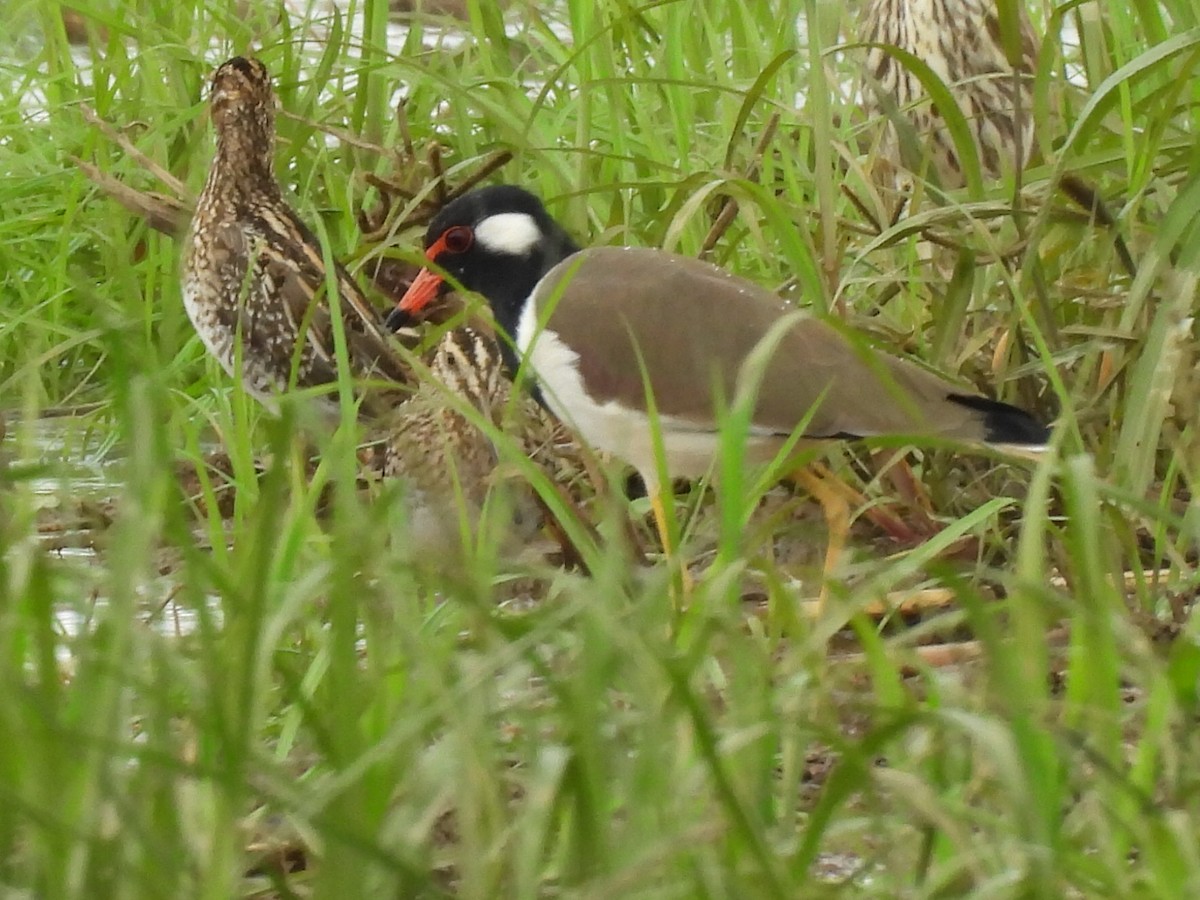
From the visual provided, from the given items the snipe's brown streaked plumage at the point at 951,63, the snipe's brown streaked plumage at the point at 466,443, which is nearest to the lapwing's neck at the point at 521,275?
the snipe's brown streaked plumage at the point at 466,443

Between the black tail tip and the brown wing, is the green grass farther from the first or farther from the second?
the brown wing

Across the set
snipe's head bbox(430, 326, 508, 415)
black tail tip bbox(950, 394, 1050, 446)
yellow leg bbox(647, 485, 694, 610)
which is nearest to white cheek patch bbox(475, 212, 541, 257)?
snipe's head bbox(430, 326, 508, 415)

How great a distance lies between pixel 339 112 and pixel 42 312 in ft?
3.14

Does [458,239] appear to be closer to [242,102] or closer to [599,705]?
[242,102]

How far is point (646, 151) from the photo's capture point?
488cm

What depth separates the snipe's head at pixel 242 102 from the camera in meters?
5.03

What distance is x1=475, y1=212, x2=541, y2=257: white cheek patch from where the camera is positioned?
411cm

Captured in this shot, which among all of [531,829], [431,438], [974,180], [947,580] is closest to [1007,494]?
[974,180]

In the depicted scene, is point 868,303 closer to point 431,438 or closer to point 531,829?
point 431,438

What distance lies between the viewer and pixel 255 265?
4828mm

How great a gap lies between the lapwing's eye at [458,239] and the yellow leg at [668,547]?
681 millimetres

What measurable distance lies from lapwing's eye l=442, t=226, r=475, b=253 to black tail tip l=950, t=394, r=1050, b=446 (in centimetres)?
118

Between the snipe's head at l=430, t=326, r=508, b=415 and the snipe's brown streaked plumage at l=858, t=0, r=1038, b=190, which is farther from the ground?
the snipe's brown streaked plumage at l=858, t=0, r=1038, b=190

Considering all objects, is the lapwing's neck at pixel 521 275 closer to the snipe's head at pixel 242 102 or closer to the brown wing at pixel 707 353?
the brown wing at pixel 707 353
